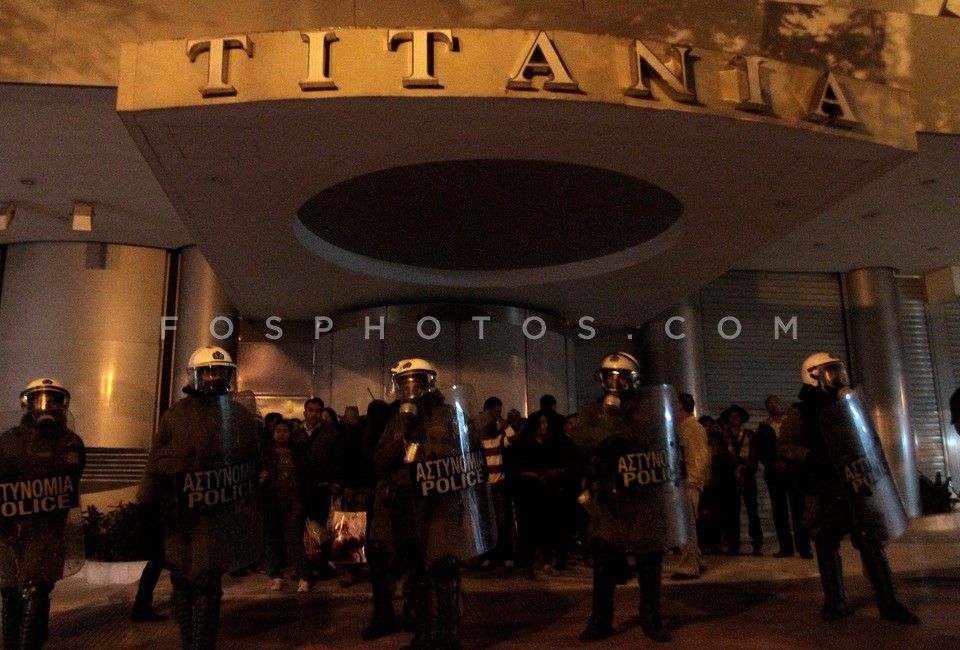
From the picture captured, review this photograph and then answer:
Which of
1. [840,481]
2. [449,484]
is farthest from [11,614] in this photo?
[840,481]

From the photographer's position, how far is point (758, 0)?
24.7 feet

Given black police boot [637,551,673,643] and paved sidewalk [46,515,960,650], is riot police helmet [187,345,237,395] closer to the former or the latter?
paved sidewalk [46,515,960,650]

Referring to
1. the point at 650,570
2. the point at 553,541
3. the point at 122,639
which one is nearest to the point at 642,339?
the point at 553,541

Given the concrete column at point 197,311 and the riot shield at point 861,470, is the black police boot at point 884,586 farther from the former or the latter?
the concrete column at point 197,311

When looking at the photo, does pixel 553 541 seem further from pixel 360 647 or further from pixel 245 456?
pixel 245 456

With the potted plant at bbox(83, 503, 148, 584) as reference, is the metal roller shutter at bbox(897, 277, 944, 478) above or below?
above

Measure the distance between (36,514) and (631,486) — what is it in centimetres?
365

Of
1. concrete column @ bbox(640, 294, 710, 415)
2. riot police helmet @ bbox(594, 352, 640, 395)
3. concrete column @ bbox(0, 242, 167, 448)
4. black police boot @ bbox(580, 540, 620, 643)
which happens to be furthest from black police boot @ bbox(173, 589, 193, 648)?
concrete column @ bbox(640, 294, 710, 415)

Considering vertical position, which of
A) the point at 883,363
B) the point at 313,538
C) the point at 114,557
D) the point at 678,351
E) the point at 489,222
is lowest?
the point at 114,557

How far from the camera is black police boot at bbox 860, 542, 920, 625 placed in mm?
5215

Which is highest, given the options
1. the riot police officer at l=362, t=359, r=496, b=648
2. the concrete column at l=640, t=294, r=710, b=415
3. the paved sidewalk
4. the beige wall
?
the beige wall

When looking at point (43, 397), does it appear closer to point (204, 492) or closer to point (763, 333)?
point (204, 492)

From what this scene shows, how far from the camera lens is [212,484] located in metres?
4.39

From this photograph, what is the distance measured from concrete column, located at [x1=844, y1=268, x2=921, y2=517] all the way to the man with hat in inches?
189
